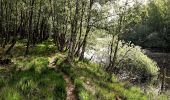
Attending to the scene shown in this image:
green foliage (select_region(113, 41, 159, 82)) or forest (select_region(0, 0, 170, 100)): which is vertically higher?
forest (select_region(0, 0, 170, 100))

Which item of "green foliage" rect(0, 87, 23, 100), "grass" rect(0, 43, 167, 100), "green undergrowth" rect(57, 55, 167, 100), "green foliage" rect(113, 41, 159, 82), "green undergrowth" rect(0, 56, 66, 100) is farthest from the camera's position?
"green foliage" rect(113, 41, 159, 82)

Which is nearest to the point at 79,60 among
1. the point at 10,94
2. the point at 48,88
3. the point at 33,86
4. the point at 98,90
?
the point at 98,90

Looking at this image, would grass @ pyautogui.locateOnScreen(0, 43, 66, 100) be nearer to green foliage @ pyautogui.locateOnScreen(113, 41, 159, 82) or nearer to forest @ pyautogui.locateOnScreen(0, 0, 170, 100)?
forest @ pyautogui.locateOnScreen(0, 0, 170, 100)

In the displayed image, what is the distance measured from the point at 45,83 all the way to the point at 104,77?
23.8ft

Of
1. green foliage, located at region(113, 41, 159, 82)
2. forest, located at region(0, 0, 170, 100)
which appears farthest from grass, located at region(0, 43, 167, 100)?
green foliage, located at region(113, 41, 159, 82)

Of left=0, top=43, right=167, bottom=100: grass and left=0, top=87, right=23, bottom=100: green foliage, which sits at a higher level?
left=0, top=87, right=23, bottom=100: green foliage

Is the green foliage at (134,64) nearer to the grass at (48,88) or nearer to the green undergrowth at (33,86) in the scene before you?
the grass at (48,88)

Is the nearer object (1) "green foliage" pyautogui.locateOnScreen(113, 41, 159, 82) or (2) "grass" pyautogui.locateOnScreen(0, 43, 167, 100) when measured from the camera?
(2) "grass" pyautogui.locateOnScreen(0, 43, 167, 100)

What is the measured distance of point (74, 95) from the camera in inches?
647

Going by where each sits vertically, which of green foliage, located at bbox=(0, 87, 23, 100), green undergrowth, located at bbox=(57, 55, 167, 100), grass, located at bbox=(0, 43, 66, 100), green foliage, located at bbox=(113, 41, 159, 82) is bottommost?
green foliage, located at bbox=(113, 41, 159, 82)

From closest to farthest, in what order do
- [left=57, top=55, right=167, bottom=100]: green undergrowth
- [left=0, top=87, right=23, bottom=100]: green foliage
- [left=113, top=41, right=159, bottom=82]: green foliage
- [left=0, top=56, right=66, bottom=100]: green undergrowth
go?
1. [left=0, top=87, right=23, bottom=100]: green foliage
2. [left=0, top=56, right=66, bottom=100]: green undergrowth
3. [left=57, top=55, right=167, bottom=100]: green undergrowth
4. [left=113, top=41, right=159, bottom=82]: green foliage

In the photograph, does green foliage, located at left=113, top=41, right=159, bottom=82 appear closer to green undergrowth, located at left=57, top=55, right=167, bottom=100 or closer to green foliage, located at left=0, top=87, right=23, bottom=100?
green undergrowth, located at left=57, top=55, right=167, bottom=100

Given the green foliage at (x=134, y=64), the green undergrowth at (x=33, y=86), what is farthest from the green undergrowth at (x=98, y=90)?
the green foliage at (x=134, y=64)

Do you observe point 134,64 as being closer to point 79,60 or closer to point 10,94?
point 79,60
